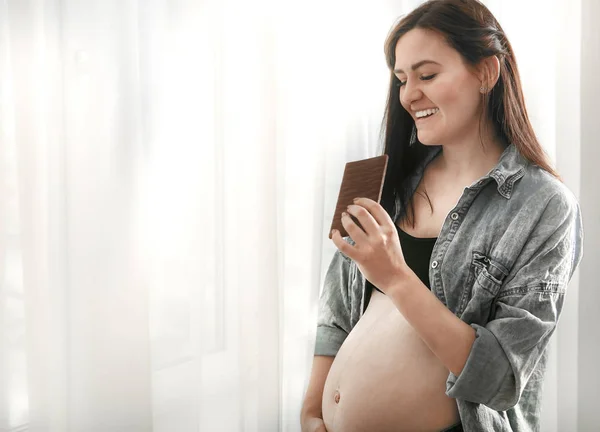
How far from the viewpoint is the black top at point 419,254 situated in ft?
3.67

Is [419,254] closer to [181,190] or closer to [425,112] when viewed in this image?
[425,112]

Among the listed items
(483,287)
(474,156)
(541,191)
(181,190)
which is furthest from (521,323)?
(181,190)

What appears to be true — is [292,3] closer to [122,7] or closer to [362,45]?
[362,45]

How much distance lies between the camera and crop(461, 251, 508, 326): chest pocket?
997mm

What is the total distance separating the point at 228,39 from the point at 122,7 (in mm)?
234

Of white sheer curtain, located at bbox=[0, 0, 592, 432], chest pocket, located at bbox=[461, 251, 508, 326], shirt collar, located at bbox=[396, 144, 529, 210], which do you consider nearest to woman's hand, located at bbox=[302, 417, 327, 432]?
white sheer curtain, located at bbox=[0, 0, 592, 432]

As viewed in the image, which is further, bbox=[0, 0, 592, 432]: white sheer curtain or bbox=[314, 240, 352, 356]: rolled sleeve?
bbox=[314, 240, 352, 356]: rolled sleeve

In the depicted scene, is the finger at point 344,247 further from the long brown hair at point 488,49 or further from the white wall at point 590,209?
the white wall at point 590,209

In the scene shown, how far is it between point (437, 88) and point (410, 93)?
56 millimetres

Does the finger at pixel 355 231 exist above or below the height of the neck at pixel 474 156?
below

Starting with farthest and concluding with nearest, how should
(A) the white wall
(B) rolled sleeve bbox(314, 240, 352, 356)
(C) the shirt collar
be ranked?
(A) the white wall
(B) rolled sleeve bbox(314, 240, 352, 356)
(C) the shirt collar

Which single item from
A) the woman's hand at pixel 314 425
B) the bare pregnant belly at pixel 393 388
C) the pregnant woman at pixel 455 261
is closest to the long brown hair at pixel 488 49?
the pregnant woman at pixel 455 261

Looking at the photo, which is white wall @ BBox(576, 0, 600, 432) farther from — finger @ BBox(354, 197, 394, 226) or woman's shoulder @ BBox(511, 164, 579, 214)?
finger @ BBox(354, 197, 394, 226)

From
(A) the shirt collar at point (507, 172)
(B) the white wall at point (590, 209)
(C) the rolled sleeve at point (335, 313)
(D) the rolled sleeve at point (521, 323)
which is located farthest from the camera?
(B) the white wall at point (590, 209)
